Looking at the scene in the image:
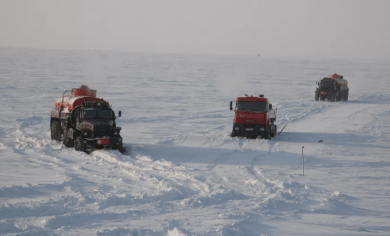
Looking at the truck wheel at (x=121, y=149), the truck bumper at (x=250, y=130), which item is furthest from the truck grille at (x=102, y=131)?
the truck bumper at (x=250, y=130)

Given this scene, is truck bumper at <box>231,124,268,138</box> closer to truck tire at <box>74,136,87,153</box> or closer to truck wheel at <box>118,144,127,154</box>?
truck wheel at <box>118,144,127,154</box>

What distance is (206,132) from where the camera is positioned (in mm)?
25453

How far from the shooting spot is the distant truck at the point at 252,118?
896 inches

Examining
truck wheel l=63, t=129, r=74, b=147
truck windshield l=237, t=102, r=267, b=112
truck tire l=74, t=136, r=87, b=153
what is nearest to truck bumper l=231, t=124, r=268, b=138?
truck windshield l=237, t=102, r=267, b=112

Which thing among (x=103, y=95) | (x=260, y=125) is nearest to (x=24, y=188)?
(x=260, y=125)

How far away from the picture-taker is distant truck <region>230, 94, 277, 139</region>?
74.6 ft

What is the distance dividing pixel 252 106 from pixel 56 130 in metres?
9.84

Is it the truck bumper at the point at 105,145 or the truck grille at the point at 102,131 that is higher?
the truck grille at the point at 102,131

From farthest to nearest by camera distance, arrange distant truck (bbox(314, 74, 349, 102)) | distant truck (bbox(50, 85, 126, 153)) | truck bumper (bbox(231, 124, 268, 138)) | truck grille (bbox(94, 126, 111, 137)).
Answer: distant truck (bbox(314, 74, 349, 102)) → truck bumper (bbox(231, 124, 268, 138)) → truck grille (bbox(94, 126, 111, 137)) → distant truck (bbox(50, 85, 126, 153))

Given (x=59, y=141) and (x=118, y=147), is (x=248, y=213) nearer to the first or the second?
(x=118, y=147)

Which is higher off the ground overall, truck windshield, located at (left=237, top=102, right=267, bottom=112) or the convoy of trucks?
truck windshield, located at (left=237, top=102, right=267, bottom=112)

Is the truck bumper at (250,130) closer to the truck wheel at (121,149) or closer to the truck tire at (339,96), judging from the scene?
the truck wheel at (121,149)

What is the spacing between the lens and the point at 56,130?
74.1ft

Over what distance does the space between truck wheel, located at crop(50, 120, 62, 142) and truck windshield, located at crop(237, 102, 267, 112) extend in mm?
8942
